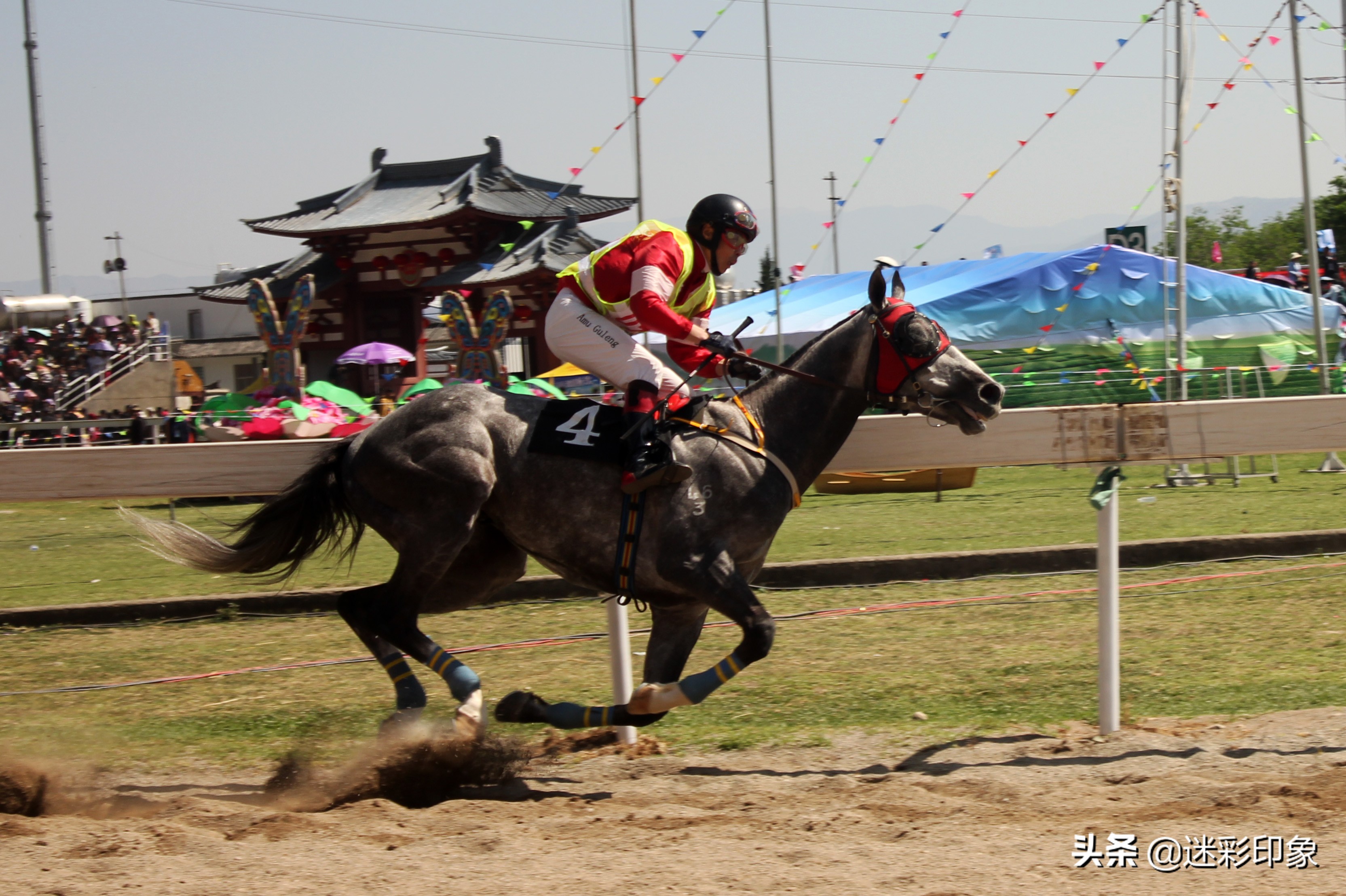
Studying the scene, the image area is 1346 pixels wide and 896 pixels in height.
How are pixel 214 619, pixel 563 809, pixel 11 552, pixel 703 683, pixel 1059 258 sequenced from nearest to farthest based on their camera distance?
1. pixel 563 809
2. pixel 703 683
3. pixel 214 619
4. pixel 11 552
5. pixel 1059 258

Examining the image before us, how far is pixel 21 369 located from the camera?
99.9 ft

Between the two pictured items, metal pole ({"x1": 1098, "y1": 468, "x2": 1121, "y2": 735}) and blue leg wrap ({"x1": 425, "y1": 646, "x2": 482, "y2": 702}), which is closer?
blue leg wrap ({"x1": 425, "y1": 646, "x2": 482, "y2": 702})

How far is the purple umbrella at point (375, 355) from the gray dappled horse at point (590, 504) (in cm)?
2314

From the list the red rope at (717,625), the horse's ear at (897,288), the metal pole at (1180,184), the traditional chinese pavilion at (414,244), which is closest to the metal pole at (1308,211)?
the metal pole at (1180,184)

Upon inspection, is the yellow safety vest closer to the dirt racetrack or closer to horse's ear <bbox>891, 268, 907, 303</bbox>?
horse's ear <bbox>891, 268, 907, 303</bbox>

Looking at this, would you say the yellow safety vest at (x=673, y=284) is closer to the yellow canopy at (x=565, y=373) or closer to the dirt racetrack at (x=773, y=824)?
the dirt racetrack at (x=773, y=824)

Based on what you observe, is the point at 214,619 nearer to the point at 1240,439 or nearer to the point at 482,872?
the point at 482,872

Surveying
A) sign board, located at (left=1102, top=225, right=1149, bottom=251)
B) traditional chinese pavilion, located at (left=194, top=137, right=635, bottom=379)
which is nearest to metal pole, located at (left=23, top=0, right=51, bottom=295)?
traditional chinese pavilion, located at (left=194, top=137, right=635, bottom=379)

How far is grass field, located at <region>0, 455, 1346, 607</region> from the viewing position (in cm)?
1041

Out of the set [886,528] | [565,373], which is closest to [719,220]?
[886,528]

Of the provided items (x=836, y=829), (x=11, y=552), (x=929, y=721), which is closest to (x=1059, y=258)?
(x=11, y=552)

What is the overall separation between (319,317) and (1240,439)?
3246cm

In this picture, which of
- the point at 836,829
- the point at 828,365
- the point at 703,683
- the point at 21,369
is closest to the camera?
the point at 836,829

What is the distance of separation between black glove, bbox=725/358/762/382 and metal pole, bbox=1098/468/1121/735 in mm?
1580
